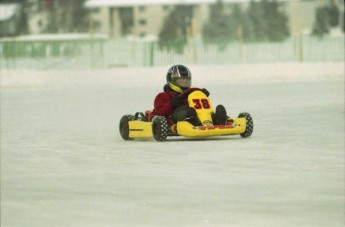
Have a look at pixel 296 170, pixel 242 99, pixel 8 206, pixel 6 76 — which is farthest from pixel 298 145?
pixel 6 76

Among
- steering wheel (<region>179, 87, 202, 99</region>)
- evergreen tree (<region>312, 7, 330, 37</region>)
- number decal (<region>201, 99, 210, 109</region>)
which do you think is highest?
evergreen tree (<region>312, 7, 330, 37</region>)

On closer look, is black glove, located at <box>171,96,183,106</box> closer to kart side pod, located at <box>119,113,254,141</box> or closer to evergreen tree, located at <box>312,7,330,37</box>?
kart side pod, located at <box>119,113,254,141</box>

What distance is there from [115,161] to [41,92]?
521 inches

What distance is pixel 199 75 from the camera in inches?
1248

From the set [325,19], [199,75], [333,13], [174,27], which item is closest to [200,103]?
[199,75]

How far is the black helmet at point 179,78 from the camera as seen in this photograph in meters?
13.4

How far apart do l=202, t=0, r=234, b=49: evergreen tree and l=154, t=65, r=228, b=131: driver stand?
40.3 meters

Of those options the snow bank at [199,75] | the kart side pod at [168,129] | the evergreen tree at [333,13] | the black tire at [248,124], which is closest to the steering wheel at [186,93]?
the kart side pod at [168,129]

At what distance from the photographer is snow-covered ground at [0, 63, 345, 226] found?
8.59 m

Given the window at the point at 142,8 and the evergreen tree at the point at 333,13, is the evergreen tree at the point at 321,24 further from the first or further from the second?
the window at the point at 142,8

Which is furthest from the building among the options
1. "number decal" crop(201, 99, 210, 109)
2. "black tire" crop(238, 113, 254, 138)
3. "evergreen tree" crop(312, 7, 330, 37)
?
"number decal" crop(201, 99, 210, 109)

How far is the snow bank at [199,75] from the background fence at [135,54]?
6641 mm

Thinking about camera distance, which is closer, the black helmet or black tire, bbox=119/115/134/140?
the black helmet

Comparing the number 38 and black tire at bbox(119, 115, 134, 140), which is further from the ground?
the number 38
